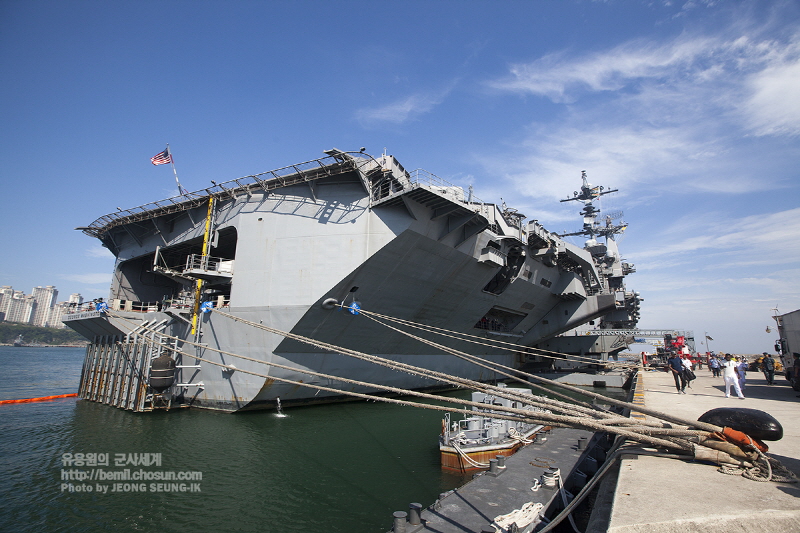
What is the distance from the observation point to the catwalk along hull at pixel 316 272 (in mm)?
13453

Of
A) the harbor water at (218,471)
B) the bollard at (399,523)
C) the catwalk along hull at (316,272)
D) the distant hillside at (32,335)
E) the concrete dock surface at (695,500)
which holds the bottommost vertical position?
the harbor water at (218,471)

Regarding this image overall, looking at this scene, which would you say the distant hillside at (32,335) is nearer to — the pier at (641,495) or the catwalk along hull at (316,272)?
the catwalk along hull at (316,272)

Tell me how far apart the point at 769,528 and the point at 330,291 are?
1178 centimetres

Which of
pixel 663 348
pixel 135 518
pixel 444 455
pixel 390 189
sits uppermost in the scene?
pixel 390 189

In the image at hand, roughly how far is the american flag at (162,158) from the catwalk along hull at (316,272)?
1.90 meters

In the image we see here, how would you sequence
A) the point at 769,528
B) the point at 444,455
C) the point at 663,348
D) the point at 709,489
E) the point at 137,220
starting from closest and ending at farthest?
the point at 769,528 < the point at 709,489 < the point at 444,455 < the point at 137,220 < the point at 663,348

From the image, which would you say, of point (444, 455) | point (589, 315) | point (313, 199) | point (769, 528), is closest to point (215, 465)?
point (444, 455)

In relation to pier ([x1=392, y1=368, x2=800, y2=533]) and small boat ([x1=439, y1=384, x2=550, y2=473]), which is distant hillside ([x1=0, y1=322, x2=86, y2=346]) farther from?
pier ([x1=392, y1=368, x2=800, y2=533])

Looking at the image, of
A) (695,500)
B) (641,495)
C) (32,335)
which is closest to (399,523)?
(641,495)

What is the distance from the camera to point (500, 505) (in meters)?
5.42

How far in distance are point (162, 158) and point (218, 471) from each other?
553 inches

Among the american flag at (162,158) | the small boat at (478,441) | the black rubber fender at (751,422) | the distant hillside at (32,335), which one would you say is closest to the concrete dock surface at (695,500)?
the black rubber fender at (751,422)

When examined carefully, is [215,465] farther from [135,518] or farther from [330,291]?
[330,291]

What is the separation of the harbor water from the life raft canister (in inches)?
47.0
